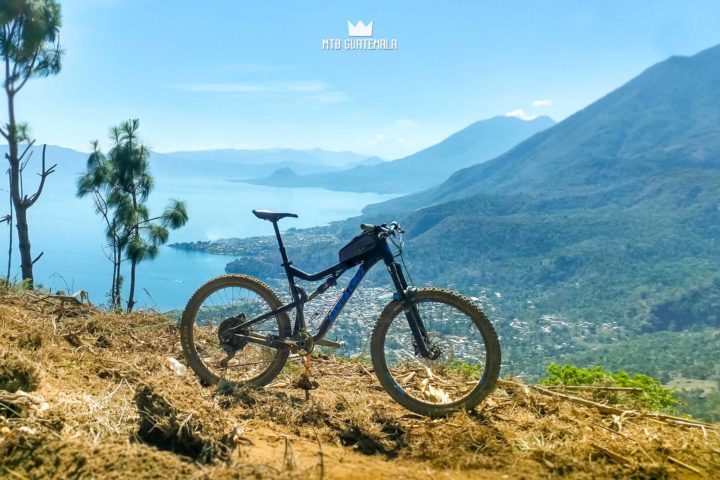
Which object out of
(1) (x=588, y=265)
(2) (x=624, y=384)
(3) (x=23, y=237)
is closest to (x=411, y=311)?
(2) (x=624, y=384)

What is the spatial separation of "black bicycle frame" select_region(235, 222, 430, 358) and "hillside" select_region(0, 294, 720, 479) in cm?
49

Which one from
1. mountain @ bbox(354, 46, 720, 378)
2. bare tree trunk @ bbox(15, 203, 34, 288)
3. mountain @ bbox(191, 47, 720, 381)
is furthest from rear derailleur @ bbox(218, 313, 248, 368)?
mountain @ bbox(354, 46, 720, 378)

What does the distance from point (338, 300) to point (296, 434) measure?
1.24 m

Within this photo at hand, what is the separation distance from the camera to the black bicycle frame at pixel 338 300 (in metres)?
3.92

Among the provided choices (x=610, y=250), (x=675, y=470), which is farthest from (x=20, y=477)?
(x=610, y=250)

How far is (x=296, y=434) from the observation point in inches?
132

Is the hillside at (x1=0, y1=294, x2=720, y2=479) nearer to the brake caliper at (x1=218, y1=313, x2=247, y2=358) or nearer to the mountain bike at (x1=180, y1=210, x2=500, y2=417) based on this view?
the mountain bike at (x1=180, y1=210, x2=500, y2=417)

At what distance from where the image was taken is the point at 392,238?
159 inches

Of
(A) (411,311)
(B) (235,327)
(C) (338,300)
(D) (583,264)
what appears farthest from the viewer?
(D) (583,264)

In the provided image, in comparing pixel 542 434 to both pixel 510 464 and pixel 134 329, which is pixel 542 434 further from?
pixel 134 329

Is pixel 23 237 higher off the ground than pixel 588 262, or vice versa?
pixel 23 237

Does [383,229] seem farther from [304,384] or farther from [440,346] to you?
[304,384]

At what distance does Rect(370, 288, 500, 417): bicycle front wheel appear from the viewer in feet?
12.3

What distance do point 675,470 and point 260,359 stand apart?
342 centimetres
